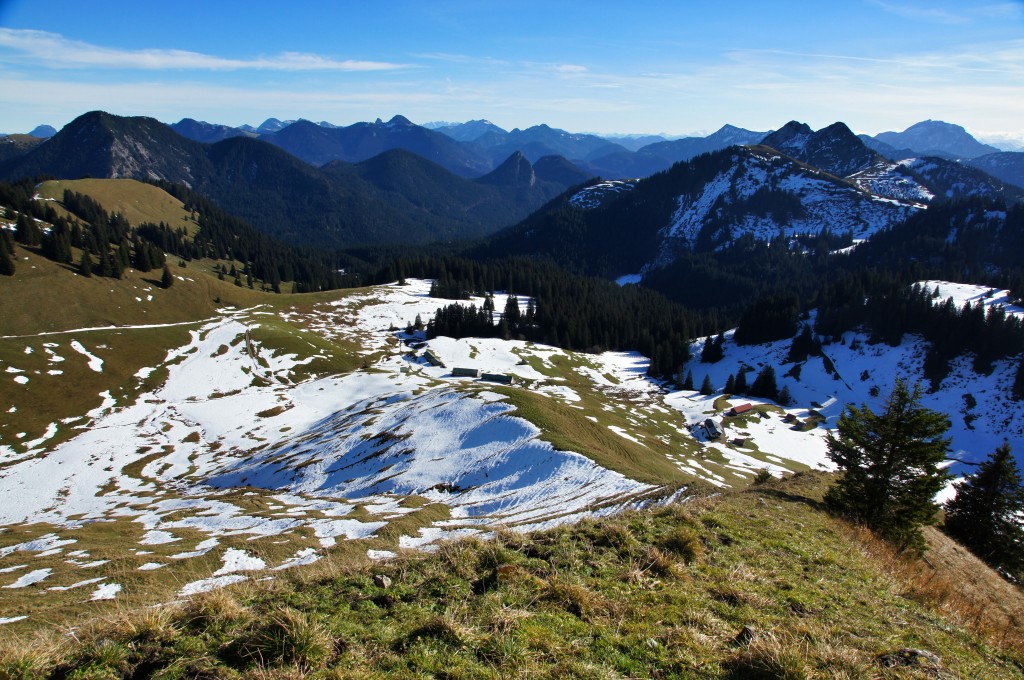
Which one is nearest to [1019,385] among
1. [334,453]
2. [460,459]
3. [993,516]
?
[993,516]

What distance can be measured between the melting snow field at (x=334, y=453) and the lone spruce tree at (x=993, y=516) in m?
19.4

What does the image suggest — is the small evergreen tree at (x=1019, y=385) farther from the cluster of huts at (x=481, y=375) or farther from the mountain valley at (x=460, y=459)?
the cluster of huts at (x=481, y=375)

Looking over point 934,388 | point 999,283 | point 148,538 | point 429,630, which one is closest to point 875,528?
point 429,630

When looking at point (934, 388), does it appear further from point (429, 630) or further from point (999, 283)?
point (429, 630)

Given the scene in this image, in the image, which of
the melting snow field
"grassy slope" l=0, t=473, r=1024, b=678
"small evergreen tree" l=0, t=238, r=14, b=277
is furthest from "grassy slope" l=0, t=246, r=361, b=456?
"grassy slope" l=0, t=473, r=1024, b=678

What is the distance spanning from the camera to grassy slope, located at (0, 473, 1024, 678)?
7.16m

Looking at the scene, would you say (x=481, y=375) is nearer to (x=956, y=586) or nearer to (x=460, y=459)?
(x=460, y=459)

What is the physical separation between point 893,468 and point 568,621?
2187cm

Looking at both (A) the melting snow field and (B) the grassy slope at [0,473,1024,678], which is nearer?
(B) the grassy slope at [0,473,1024,678]

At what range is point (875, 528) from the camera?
20328 millimetres

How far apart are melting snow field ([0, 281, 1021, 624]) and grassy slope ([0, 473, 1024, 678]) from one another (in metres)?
12.2

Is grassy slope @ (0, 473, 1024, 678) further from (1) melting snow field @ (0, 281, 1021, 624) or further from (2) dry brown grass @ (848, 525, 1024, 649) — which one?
(1) melting snow field @ (0, 281, 1021, 624)

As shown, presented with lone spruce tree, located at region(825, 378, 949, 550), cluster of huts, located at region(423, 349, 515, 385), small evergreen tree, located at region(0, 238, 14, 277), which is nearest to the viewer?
lone spruce tree, located at region(825, 378, 949, 550)

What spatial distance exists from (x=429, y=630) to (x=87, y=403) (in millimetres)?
93575
